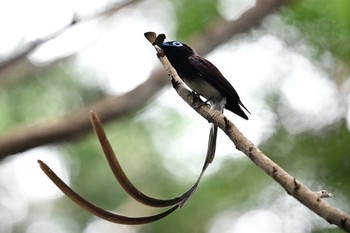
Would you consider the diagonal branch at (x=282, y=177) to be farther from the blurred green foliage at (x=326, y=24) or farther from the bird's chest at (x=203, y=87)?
the blurred green foliage at (x=326, y=24)

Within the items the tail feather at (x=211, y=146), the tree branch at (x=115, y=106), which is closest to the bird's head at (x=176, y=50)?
the tail feather at (x=211, y=146)

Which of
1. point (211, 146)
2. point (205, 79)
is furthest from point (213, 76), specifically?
point (211, 146)

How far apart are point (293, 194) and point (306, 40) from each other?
209cm

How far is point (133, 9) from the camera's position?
3.40 meters

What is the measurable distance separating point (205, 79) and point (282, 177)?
2.17ft

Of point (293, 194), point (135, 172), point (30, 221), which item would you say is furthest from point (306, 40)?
point (30, 221)

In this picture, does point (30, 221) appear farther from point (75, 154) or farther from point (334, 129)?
point (334, 129)

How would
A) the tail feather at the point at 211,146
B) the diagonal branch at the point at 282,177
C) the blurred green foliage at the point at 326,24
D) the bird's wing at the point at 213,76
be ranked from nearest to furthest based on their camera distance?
the diagonal branch at the point at 282,177 → the tail feather at the point at 211,146 → the bird's wing at the point at 213,76 → the blurred green foliage at the point at 326,24

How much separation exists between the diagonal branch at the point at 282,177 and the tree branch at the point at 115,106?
1.03m

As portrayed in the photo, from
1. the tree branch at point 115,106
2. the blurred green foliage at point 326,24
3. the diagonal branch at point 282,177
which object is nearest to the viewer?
the diagonal branch at point 282,177

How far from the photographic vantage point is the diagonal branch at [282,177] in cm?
81

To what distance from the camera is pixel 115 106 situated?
2.38m

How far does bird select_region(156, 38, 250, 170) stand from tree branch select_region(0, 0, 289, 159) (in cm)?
67

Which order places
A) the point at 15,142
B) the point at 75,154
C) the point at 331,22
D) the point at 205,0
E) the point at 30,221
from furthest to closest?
the point at 30,221, the point at 75,154, the point at 205,0, the point at 331,22, the point at 15,142
